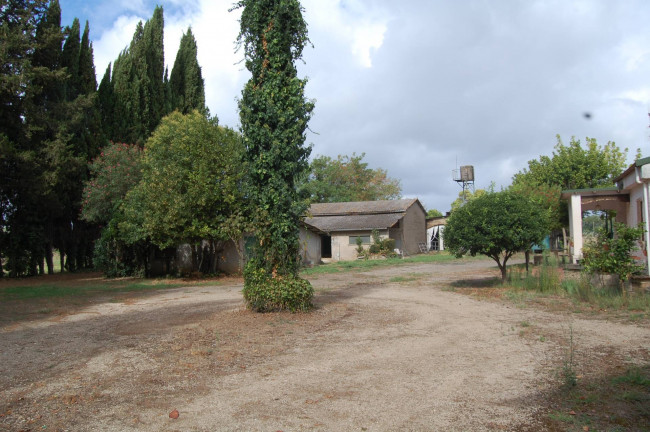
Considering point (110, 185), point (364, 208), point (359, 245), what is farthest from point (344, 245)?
point (110, 185)

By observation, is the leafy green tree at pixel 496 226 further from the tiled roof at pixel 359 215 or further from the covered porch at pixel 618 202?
the tiled roof at pixel 359 215

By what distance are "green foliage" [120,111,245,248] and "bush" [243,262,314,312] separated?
9.84 metres

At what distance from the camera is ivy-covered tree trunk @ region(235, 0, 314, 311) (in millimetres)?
9867

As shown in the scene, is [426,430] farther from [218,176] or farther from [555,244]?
[555,244]

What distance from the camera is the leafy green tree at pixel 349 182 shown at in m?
59.2

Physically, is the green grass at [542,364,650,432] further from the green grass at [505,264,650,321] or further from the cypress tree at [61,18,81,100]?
the cypress tree at [61,18,81,100]

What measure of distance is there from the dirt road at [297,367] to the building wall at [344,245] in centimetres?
2737

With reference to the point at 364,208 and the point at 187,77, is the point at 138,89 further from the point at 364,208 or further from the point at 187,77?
the point at 364,208

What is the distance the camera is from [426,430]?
4.11m

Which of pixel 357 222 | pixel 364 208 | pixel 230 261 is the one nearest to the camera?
pixel 230 261

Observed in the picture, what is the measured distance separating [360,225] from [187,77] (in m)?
18.9

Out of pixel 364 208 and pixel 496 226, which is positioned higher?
pixel 364 208

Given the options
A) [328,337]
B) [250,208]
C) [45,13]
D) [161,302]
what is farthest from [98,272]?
[328,337]

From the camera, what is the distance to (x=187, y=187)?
1989 centimetres
